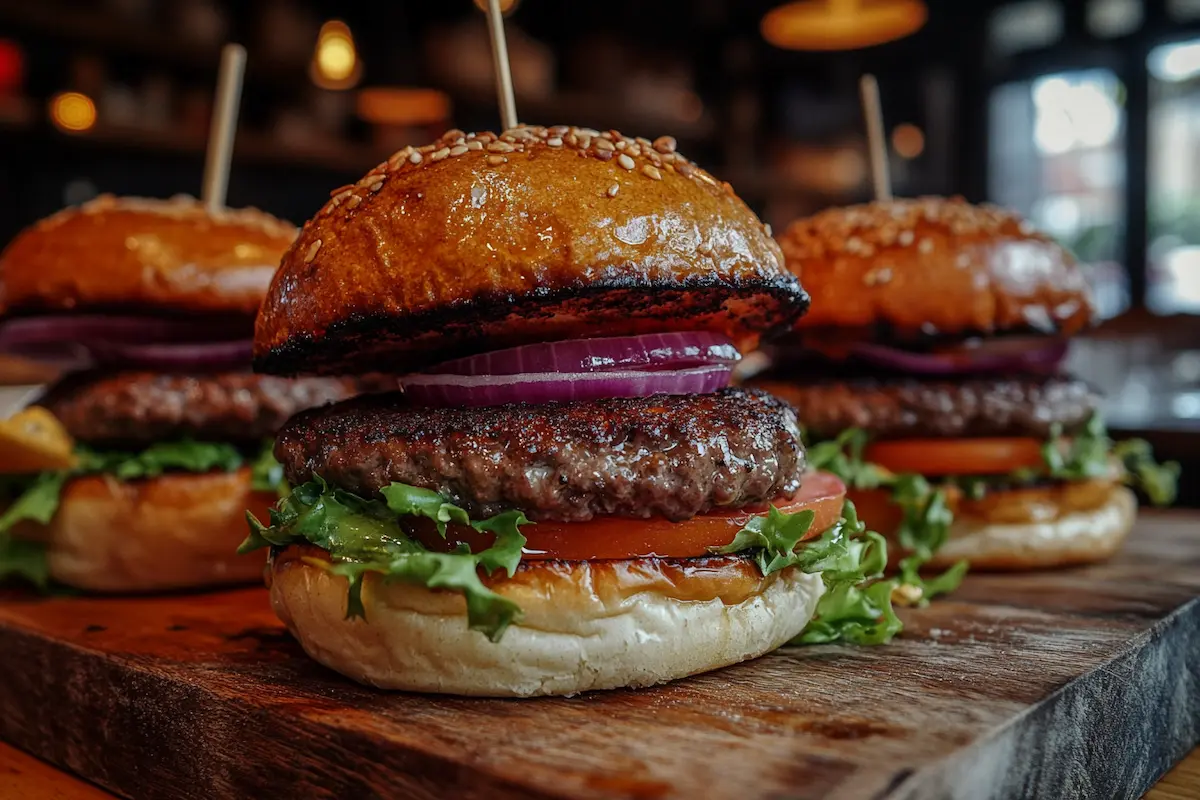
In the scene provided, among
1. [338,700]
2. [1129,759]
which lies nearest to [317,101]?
[338,700]

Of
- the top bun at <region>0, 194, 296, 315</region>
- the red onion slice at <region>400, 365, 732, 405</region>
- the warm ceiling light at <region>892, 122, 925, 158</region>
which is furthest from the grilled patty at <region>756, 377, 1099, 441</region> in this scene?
the warm ceiling light at <region>892, 122, 925, 158</region>

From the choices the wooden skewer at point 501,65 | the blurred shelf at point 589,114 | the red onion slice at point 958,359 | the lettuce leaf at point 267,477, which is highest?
the blurred shelf at point 589,114

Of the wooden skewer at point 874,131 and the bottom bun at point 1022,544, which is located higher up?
the wooden skewer at point 874,131

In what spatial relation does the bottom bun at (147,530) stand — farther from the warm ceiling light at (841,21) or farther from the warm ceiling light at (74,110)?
the warm ceiling light at (841,21)

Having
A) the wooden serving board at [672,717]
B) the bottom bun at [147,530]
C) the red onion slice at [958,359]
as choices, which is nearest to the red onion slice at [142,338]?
the bottom bun at [147,530]

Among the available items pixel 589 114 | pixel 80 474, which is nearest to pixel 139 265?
pixel 80 474

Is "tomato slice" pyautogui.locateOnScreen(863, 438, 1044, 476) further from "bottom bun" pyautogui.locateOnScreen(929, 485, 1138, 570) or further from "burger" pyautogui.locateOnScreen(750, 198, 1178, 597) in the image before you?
"bottom bun" pyautogui.locateOnScreen(929, 485, 1138, 570)
